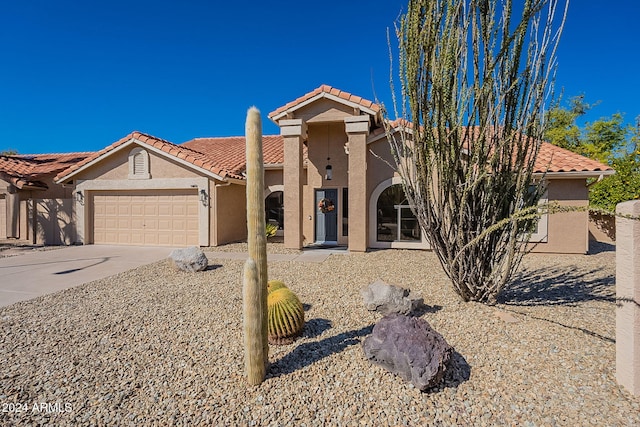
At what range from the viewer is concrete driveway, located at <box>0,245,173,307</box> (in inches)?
284

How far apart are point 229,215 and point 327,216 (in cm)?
450

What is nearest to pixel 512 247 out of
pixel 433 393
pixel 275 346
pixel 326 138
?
pixel 433 393

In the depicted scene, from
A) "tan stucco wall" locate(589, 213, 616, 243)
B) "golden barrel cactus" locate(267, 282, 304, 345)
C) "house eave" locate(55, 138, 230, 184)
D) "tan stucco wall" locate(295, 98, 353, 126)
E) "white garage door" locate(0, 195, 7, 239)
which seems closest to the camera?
"golden barrel cactus" locate(267, 282, 304, 345)

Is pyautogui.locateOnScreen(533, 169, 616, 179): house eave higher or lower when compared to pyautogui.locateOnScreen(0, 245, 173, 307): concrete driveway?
higher

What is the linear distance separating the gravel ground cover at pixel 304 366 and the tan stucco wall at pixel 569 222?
6526 millimetres

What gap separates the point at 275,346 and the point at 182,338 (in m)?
1.44

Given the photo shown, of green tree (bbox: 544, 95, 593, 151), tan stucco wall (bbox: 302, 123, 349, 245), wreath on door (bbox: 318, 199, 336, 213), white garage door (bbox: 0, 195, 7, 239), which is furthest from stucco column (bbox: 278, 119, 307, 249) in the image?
green tree (bbox: 544, 95, 593, 151)

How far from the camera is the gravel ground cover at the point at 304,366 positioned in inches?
119

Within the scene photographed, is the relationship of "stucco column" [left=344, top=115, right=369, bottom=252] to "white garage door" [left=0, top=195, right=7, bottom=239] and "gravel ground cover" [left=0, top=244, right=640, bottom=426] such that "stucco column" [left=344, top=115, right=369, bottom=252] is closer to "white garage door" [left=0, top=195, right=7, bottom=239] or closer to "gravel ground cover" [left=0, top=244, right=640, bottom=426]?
"gravel ground cover" [left=0, top=244, right=640, bottom=426]

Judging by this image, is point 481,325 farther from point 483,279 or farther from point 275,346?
point 275,346

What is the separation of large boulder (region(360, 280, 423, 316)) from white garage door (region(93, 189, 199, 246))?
998 centimetres

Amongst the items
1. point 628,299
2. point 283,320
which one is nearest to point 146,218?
point 283,320

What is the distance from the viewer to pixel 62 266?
9570 mm

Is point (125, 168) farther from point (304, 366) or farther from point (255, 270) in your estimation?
point (304, 366)
